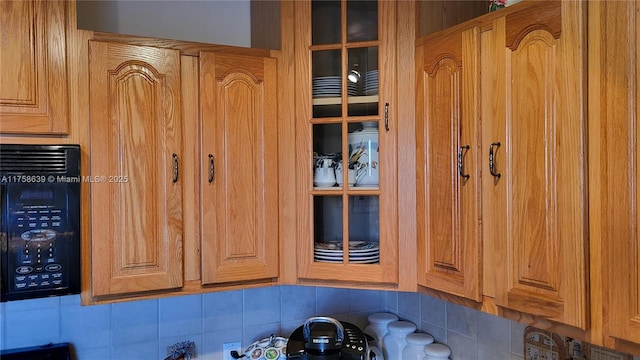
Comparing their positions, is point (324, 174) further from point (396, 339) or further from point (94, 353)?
point (94, 353)

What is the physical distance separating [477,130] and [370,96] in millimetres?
413

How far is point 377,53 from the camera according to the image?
5.15 feet

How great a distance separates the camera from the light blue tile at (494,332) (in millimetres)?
1585

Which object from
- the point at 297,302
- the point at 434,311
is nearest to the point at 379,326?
the point at 434,311

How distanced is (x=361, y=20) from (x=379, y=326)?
1247 mm

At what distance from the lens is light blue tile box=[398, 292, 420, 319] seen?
6.52 feet

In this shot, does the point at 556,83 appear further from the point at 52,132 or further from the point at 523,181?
the point at 52,132

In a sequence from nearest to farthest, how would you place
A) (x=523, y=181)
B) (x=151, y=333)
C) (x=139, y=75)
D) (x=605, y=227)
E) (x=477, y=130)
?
(x=605, y=227)
(x=523, y=181)
(x=477, y=130)
(x=139, y=75)
(x=151, y=333)

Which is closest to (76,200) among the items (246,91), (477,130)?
(246,91)

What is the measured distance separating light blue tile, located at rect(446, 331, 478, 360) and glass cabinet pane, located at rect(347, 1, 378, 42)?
1137 mm

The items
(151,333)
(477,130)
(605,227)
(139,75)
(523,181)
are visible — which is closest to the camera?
(605,227)

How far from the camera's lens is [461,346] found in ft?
5.78

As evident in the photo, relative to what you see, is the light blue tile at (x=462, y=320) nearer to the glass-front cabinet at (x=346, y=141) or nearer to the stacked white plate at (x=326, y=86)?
the glass-front cabinet at (x=346, y=141)

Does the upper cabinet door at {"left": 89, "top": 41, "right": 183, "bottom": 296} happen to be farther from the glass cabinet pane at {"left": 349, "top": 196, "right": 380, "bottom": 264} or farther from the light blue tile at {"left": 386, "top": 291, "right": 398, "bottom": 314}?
the light blue tile at {"left": 386, "top": 291, "right": 398, "bottom": 314}
